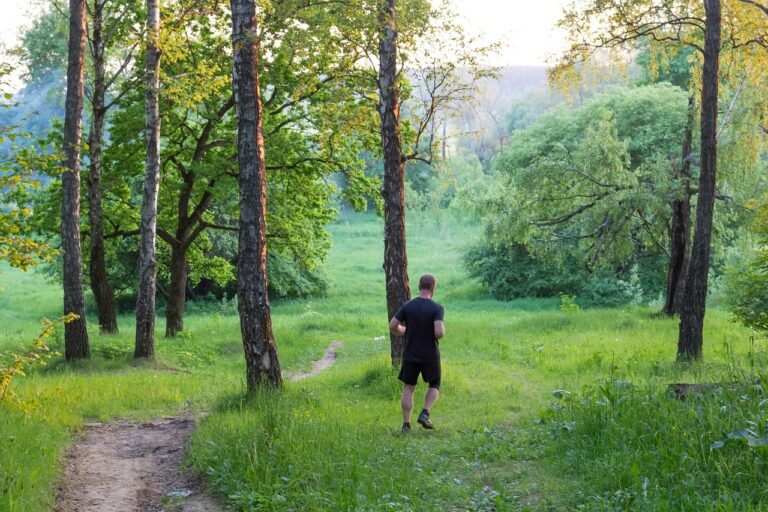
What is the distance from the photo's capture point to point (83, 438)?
955cm

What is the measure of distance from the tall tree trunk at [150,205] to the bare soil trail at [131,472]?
6.37 metres

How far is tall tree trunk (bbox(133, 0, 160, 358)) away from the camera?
54.5 ft

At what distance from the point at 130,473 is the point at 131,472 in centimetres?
3

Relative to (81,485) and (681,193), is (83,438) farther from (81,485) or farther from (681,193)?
(681,193)

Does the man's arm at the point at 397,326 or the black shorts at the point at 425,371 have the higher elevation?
the man's arm at the point at 397,326

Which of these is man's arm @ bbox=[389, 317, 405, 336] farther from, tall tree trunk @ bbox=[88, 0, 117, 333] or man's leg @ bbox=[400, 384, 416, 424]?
tall tree trunk @ bbox=[88, 0, 117, 333]

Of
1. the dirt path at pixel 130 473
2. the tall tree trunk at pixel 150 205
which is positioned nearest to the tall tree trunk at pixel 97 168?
A: the tall tree trunk at pixel 150 205

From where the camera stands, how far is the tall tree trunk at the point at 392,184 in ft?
44.4

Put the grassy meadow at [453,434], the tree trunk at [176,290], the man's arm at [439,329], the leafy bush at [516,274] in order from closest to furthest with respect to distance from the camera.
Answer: the grassy meadow at [453,434] < the man's arm at [439,329] < the tree trunk at [176,290] < the leafy bush at [516,274]

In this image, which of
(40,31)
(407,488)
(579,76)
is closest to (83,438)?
(407,488)

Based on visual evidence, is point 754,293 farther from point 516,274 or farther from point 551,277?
point 516,274

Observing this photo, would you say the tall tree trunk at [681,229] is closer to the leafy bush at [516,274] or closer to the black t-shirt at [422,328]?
the leafy bush at [516,274]

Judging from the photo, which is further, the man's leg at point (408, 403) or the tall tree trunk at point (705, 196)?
the tall tree trunk at point (705, 196)

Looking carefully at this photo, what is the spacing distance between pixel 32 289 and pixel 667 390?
48.8 m
